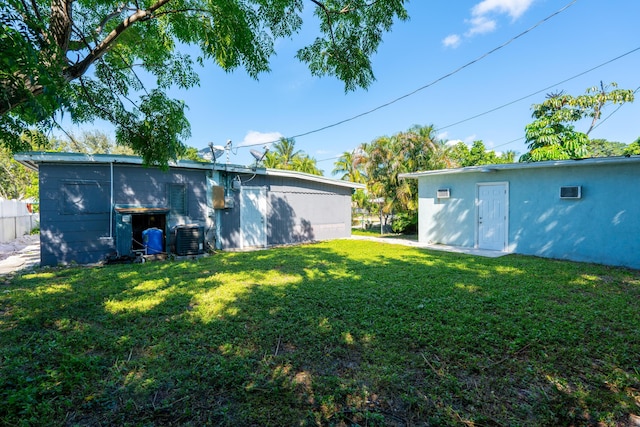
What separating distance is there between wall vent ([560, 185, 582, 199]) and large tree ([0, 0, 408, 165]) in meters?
6.44

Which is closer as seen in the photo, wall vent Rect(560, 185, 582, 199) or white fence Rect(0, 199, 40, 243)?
wall vent Rect(560, 185, 582, 199)

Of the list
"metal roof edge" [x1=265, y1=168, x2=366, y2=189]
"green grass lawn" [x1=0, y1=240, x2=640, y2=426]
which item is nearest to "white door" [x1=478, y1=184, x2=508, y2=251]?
"green grass lawn" [x1=0, y1=240, x2=640, y2=426]

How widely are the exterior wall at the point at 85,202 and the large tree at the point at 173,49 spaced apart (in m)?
3.37

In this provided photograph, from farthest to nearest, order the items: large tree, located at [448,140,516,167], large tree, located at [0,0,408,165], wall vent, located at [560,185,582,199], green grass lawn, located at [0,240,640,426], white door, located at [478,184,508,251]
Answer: large tree, located at [448,140,516,167], white door, located at [478,184,508,251], wall vent, located at [560,185,582,199], large tree, located at [0,0,408,165], green grass lawn, located at [0,240,640,426]

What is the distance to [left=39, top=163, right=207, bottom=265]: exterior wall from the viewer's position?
6594 mm

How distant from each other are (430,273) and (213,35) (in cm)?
527

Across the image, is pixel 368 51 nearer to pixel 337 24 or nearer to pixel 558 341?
pixel 337 24

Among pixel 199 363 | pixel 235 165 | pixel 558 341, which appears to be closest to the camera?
pixel 199 363

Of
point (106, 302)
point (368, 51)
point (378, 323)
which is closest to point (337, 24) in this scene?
point (368, 51)

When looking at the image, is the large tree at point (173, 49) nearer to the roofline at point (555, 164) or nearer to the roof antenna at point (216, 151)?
the roof antenna at point (216, 151)

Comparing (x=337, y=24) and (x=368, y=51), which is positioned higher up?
(x=337, y=24)

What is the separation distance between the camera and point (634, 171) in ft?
20.8

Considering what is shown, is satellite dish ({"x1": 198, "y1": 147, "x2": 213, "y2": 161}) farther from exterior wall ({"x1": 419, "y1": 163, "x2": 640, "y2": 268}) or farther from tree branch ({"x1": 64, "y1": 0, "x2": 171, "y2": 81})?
exterior wall ({"x1": 419, "y1": 163, "x2": 640, "y2": 268})

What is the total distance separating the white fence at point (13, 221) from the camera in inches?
458
